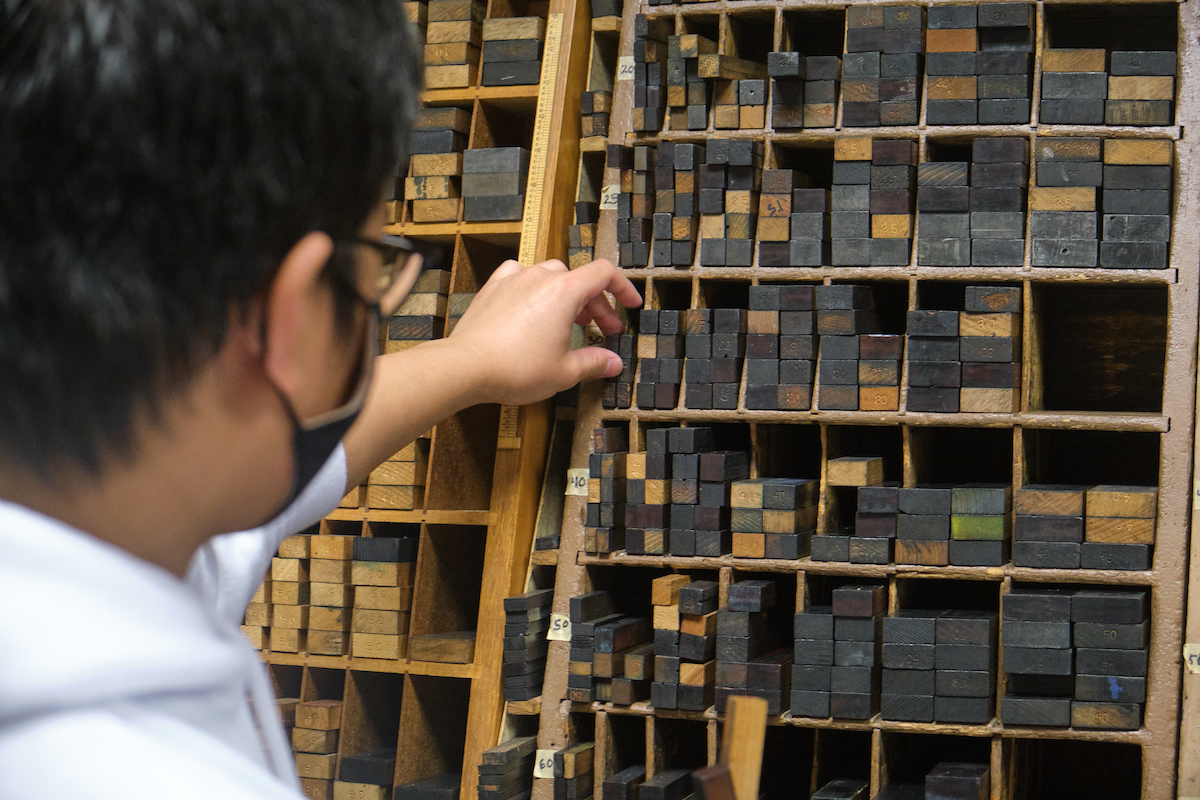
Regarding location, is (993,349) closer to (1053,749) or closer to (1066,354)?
(1066,354)

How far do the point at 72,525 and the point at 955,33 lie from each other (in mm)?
2382

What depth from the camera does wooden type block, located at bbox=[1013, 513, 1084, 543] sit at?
8.02ft

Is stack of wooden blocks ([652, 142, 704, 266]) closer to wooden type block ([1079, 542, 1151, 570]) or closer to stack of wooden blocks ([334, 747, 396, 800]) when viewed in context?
wooden type block ([1079, 542, 1151, 570])

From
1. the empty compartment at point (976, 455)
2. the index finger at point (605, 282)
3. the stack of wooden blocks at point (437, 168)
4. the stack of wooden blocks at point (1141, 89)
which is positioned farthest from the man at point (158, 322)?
the empty compartment at point (976, 455)

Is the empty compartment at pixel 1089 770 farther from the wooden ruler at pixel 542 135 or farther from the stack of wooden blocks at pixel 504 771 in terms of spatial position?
the wooden ruler at pixel 542 135

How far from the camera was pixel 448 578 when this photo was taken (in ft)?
10.0

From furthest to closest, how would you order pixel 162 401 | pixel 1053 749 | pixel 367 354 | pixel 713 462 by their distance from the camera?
pixel 1053 749 < pixel 713 462 < pixel 367 354 < pixel 162 401

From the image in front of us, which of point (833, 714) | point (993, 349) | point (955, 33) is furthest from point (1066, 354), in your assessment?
point (833, 714)

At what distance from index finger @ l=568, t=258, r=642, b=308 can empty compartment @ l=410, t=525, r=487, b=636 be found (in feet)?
2.73

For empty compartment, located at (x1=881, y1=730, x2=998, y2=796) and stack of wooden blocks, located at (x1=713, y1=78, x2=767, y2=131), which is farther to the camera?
stack of wooden blocks, located at (x1=713, y1=78, x2=767, y2=131)

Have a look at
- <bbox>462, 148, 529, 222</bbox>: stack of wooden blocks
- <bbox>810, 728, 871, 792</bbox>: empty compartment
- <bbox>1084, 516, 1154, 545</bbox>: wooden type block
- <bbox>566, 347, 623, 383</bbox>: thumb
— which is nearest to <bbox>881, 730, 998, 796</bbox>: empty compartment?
<bbox>810, 728, 871, 792</bbox>: empty compartment

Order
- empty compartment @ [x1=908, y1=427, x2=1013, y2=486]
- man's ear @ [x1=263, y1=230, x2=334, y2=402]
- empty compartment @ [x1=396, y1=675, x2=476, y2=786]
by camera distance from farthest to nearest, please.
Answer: empty compartment @ [x1=908, y1=427, x2=1013, y2=486] < empty compartment @ [x1=396, y1=675, x2=476, y2=786] < man's ear @ [x1=263, y1=230, x2=334, y2=402]

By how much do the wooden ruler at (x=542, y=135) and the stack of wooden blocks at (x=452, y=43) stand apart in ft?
0.70

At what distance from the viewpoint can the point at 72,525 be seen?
2.38 ft
